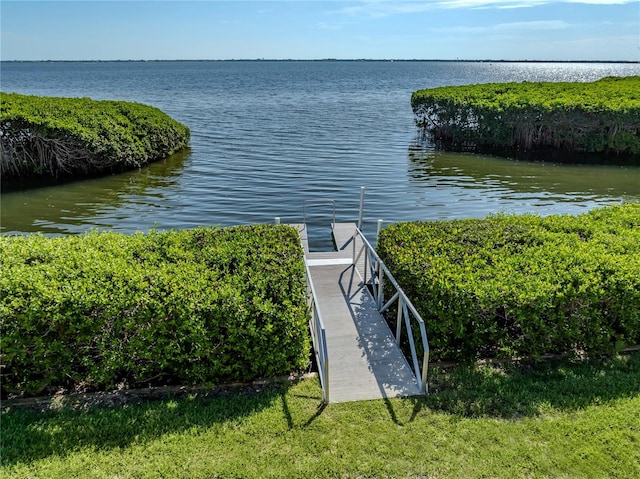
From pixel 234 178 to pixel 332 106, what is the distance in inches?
1119

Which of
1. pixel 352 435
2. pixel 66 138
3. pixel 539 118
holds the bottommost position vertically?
pixel 352 435

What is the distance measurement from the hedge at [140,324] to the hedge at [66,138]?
1447 cm

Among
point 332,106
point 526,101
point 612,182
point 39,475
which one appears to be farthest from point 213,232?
point 332,106

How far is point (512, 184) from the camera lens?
20438 millimetres

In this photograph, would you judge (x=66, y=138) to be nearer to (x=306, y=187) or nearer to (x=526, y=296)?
(x=306, y=187)

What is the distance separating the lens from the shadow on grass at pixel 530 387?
18.2 feet

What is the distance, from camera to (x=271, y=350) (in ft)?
19.4

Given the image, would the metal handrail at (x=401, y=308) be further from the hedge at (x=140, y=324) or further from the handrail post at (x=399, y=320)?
the hedge at (x=140, y=324)

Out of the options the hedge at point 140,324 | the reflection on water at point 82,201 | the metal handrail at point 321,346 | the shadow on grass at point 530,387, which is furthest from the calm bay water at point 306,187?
the shadow on grass at point 530,387

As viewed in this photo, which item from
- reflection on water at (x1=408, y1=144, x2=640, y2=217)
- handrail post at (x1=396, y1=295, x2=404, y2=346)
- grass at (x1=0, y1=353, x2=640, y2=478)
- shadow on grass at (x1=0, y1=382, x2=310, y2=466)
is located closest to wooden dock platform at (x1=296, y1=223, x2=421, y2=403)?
handrail post at (x1=396, y1=295, x2=404, y2=346)

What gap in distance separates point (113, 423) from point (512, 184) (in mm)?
19052

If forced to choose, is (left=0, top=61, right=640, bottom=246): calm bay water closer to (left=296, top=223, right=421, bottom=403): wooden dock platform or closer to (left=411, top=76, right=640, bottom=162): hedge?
(left=411, top=76, right=640, bottom=162): hedge

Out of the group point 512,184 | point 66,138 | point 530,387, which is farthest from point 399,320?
point 66,138

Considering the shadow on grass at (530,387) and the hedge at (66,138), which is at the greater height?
the hedge at (66,138)
